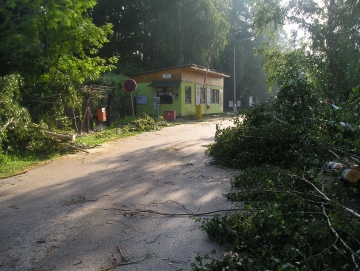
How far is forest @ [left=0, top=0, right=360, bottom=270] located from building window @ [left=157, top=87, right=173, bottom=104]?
15.9 ft

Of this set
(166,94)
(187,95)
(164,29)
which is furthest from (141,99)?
(164,29)

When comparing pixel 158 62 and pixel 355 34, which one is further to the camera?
pixel 158 62

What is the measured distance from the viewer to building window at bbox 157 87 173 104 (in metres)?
25.5

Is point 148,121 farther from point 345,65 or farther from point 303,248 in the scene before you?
point 303,248

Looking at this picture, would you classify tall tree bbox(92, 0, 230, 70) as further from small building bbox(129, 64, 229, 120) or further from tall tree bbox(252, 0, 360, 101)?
tall tree bbox(252, 0, 360, 101)

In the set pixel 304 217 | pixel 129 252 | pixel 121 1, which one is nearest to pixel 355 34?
pixel 304 217

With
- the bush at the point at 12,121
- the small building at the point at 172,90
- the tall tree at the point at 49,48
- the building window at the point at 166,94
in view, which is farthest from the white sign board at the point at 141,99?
the bush at the point at 12,121

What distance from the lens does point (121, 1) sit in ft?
124

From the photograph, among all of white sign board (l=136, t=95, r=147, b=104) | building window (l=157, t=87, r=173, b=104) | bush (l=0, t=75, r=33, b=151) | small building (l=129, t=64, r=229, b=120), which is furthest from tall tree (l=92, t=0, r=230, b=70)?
bush (l=0, t=75, r=33, b=151)

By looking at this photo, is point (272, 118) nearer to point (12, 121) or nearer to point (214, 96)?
point (12, 121)

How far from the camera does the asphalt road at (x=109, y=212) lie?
3803 mm

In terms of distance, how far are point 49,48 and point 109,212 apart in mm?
9722

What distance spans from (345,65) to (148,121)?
9.48 m

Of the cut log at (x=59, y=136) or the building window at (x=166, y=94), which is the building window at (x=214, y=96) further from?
the cut log at (x=59, y=136)
